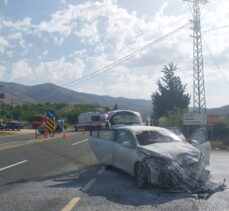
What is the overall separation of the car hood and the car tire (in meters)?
0.37

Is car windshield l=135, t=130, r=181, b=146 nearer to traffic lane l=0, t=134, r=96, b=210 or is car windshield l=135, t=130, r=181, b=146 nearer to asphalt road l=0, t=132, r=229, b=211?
asphalt road l=0, t=132, r=229, b=211

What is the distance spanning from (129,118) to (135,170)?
1096cm

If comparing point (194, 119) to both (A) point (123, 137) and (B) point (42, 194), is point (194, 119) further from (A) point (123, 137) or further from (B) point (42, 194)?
(B) point (42, 194)

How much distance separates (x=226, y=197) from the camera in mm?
9719

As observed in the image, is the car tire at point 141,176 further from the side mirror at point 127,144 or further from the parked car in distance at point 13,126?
the parked car in distance at point 13,126

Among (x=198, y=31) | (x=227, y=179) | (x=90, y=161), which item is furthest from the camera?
(x=198, y=31)

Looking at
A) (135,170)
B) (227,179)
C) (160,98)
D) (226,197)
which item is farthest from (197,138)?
(160,98)

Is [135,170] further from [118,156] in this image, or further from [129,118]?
[129,118]

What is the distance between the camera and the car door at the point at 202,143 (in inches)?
535

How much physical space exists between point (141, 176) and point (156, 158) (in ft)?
2.02

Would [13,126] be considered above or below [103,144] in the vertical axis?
above

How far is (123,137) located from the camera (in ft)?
43.2

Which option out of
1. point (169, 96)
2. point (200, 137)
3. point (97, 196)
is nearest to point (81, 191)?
point (97, 196)

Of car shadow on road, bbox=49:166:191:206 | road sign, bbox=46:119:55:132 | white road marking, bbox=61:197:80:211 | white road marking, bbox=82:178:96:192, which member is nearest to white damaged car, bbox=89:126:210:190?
car shadow on road, bbox=49:166:191:206
